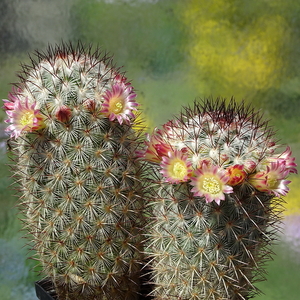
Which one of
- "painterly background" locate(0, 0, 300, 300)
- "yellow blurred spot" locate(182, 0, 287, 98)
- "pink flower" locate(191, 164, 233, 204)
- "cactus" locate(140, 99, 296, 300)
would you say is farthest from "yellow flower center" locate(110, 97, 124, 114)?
"yellow blurred spot" locate(182, 0, 287, 98)

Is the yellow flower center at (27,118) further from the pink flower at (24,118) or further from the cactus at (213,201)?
the cactus at (213,201)

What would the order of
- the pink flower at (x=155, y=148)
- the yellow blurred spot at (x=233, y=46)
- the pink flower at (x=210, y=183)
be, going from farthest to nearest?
the yellow blurred spot at (x=233, y=46) < the pink flower at (x=155, y=148) < the pink flower at (x=210, y=183)

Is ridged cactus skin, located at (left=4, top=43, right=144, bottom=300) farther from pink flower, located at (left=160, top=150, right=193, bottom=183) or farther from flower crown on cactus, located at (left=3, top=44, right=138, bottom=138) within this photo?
pink flower, located at (left=160, top=150, right=193, bottom=183)

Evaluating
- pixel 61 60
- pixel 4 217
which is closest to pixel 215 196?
pixel 61 60

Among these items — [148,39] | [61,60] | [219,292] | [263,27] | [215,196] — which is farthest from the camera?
[148,39]

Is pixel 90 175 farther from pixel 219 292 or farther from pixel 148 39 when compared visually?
pixel 148 39

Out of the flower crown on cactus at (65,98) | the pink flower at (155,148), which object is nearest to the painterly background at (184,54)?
the flower crown on cactus at (65,98)

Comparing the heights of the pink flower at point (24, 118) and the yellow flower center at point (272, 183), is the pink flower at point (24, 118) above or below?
above

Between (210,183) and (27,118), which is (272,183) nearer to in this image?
(210,183)
